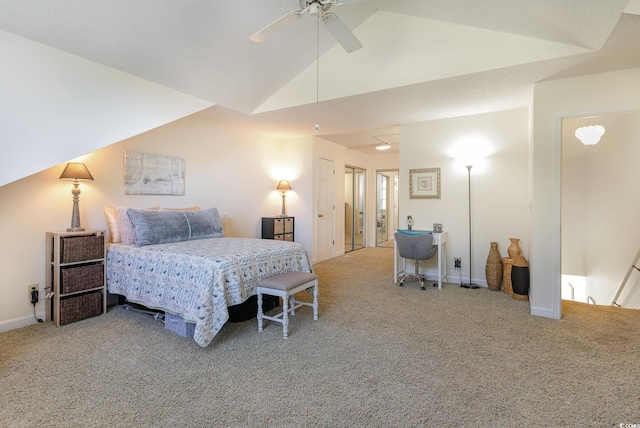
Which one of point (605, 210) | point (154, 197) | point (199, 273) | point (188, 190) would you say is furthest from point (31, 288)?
point (605, 210)

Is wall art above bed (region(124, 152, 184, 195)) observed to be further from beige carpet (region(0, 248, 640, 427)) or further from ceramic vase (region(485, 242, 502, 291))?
ceramic vase (region(485, 242, 502, 291))

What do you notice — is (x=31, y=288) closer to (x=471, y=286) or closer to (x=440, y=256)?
(x=440, y=256)

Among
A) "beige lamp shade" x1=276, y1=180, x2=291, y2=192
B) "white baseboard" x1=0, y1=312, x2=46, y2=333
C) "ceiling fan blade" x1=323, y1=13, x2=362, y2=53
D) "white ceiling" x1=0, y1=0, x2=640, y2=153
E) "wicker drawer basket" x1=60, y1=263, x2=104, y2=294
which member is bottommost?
"white baseboard" x1=0, y1=312, x2=46, y2=333

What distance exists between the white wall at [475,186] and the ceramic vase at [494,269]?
0.68ft

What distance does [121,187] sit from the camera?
361cm

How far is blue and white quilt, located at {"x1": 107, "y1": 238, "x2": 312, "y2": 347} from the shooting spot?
7.98 ft

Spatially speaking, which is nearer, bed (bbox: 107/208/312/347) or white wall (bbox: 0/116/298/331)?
bed (bbox: 107/208/312/347)

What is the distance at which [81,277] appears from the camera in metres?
3.02

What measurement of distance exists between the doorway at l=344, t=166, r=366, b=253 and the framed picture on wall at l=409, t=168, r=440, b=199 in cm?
273

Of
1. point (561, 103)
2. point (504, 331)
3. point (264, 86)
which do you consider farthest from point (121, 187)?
point (561, 103)

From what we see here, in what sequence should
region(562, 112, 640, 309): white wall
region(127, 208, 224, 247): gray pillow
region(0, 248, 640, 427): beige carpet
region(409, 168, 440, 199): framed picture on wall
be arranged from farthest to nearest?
1. region(409, 168, 440, 199): framed picture on wall
2. region(562, 112, 640, 309): white wall
3. region(127, 208, 224, 247): gray pillow
4. region(0, 248, 640, 427): beige carpet

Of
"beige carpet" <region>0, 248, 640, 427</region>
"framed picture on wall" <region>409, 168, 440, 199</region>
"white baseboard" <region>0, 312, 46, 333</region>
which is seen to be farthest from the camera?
"framed picture on wall" <region>409, 168, 440, 199</region>

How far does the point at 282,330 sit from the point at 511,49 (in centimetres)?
326

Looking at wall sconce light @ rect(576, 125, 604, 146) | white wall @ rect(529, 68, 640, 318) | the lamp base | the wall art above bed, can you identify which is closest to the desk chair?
the lamp base
